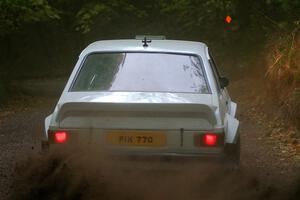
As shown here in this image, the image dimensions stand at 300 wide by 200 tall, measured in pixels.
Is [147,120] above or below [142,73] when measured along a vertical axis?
below

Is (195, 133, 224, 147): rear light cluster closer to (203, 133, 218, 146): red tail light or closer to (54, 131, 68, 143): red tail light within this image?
(203, 133, 218, 146): red tail light

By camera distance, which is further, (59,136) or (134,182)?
(59,136)

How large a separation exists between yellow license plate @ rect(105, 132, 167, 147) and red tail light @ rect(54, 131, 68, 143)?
419mm

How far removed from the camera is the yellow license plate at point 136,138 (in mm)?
6113

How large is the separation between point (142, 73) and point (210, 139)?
1.22 metres

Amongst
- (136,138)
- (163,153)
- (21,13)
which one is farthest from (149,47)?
(21,13)

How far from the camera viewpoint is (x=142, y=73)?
6848mm

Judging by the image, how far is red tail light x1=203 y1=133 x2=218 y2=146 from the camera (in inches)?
239

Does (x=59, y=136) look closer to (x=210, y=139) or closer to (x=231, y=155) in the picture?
(x=210, y=139)

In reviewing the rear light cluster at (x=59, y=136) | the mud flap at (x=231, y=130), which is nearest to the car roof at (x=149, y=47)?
the mud flap at (x=231, y=130)

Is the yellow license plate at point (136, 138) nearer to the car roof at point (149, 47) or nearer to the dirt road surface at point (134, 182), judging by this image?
the dirt road surface at point (134, 182)

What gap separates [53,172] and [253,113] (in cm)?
857

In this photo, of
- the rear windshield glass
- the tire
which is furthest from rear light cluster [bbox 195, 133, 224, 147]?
the rear windshield glass

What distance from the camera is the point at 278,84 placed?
13.3m
